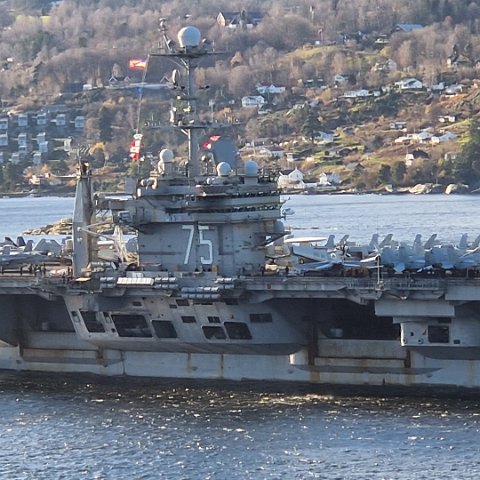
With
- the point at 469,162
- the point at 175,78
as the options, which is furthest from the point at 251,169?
the point at 469,162

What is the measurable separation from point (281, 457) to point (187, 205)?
369 inches

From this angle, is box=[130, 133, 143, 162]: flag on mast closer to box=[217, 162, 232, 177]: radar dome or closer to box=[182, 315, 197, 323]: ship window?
box=[217, 162, 232, 177]: radar dome

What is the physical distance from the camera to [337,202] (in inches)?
5438

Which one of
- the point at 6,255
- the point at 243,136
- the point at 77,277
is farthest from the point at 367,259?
the point at 243,136

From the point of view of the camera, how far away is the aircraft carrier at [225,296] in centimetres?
4078

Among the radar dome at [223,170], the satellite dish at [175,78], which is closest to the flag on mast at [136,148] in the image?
the satellite dish at [175,78]

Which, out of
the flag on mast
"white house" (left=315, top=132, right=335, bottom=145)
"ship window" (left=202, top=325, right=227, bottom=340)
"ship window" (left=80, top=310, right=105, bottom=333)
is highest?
the flag on mast

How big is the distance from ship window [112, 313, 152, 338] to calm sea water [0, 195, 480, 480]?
1.39m

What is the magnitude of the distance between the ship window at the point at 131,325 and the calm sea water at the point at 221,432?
4.55ft

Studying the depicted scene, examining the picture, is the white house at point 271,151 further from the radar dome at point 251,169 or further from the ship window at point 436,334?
the ship window at point 436,334

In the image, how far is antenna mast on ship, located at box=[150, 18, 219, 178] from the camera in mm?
44469

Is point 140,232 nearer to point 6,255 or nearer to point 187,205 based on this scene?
point 187,205

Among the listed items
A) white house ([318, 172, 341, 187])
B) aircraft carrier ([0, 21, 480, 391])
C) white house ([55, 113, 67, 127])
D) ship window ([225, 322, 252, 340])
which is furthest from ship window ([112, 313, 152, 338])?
white house ([55, 113, 67, 127])

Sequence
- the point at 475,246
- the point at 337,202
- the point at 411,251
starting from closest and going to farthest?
the point at 411,251
the point at 475,246
the point at 337,202
